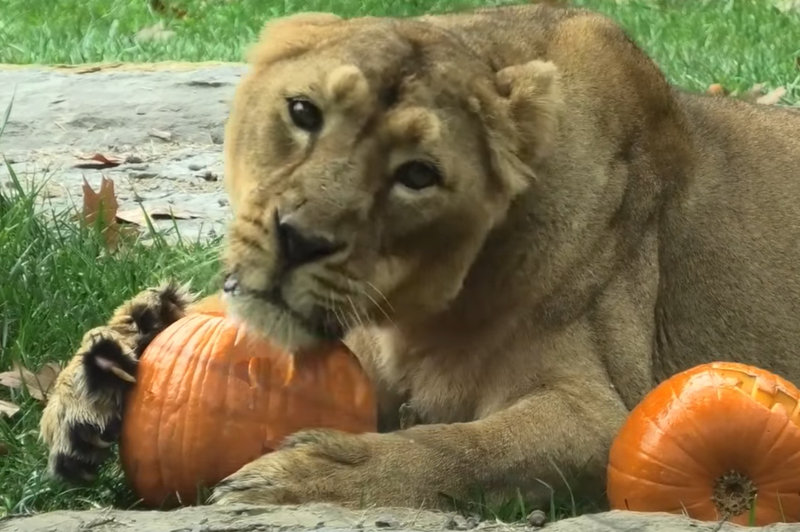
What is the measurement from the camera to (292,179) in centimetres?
273

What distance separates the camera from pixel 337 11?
9.98 meters

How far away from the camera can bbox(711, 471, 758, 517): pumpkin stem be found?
286 centimetres

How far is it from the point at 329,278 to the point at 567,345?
2.56ft

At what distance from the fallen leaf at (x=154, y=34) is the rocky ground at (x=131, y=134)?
1.72m

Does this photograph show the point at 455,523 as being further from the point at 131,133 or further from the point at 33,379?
the point at 131,133

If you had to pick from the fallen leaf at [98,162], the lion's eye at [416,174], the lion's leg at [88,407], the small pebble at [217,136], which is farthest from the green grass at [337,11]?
the lion's leg at [88,407]

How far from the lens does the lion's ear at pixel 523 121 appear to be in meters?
2.98

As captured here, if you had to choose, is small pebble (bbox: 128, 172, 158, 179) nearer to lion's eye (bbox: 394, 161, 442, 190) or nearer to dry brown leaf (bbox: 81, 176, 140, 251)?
dry brown leaf (bbox: 81, 176, 140, 251)

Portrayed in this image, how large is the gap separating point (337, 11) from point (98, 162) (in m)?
4.22

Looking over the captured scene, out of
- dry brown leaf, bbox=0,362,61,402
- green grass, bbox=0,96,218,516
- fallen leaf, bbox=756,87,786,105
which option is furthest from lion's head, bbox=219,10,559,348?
fallen leaf, bbox=756,87,786,105

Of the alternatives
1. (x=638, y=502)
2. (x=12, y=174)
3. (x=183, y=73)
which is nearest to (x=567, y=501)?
(x=638, y=502)

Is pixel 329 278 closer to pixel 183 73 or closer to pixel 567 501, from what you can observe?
pixel 567 501

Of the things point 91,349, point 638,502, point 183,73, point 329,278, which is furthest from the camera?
point 183,73

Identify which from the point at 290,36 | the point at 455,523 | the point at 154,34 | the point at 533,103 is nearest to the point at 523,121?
the point at 533,103
